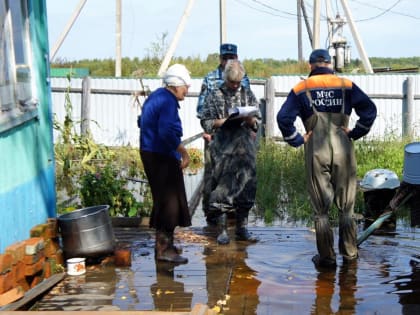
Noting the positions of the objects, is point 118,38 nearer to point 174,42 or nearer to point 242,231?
point 174,42

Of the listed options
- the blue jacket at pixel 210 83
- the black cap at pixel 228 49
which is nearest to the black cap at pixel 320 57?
the blue jacket at pixel 210 83

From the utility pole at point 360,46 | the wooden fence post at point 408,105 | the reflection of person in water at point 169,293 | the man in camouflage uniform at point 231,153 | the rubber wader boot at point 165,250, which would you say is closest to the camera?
the reflection of person in water at point 169,293

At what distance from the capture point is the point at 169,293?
5.35 meters

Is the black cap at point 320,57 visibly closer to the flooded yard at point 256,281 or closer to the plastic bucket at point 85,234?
the flooded yard at point 256,281

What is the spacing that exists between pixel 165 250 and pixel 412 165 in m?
2.43

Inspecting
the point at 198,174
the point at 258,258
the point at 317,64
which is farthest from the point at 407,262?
the point at 198,174

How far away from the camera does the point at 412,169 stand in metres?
6.20

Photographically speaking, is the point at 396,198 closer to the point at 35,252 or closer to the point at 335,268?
the point at 335,268

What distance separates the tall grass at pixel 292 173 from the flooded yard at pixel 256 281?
5.46ft

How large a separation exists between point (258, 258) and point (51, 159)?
221cm

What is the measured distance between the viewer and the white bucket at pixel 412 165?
6156 millimetres

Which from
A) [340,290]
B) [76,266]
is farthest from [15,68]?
[340,290]

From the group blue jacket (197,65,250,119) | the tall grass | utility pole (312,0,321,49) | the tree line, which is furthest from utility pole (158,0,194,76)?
blue jacket (197,65,250,119)

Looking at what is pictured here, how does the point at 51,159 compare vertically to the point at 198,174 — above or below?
above
